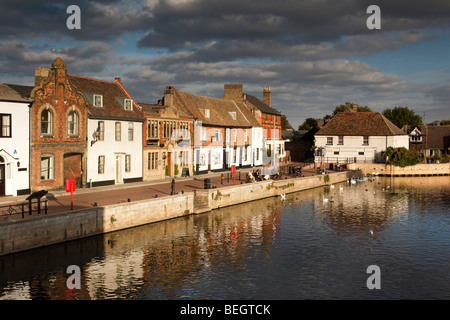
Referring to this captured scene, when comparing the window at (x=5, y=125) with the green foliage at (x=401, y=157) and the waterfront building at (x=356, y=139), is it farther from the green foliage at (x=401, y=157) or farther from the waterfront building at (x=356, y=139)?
the green foliage at (x=401, y=157)

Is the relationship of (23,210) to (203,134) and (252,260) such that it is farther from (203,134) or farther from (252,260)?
(203,134)

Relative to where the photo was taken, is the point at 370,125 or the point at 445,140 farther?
the point at 445,140

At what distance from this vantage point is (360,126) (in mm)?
82562

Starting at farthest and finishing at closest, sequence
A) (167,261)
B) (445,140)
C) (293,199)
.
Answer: (445,140)
(293,199)
(167,261)

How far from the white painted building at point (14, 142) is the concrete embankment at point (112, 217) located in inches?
362

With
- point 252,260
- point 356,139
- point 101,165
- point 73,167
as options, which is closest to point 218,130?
point 101,165

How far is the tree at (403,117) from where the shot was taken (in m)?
134

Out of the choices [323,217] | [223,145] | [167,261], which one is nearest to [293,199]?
[323,217]

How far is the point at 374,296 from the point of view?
2088cm

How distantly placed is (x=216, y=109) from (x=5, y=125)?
35.4m

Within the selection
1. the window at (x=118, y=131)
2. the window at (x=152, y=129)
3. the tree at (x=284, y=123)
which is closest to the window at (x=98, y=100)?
the window at (x=118, y=131)

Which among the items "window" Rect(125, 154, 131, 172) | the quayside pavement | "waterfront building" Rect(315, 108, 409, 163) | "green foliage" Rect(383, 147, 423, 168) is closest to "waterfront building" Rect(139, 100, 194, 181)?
the quayside pavement
